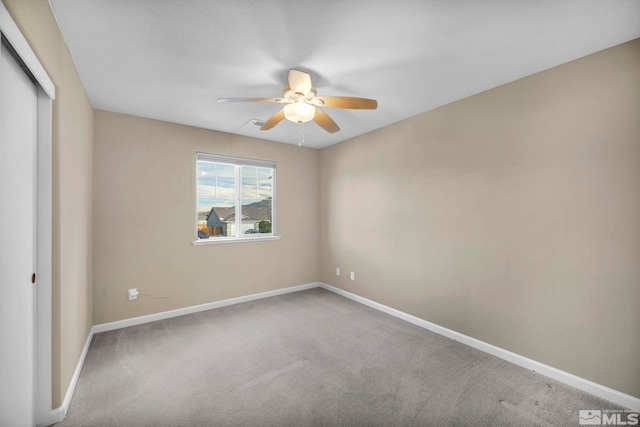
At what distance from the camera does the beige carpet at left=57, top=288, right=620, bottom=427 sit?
5.91 feet

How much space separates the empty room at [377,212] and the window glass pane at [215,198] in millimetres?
111

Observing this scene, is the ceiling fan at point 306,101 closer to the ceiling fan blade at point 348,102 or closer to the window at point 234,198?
the ceiling fan blade at point 348,102

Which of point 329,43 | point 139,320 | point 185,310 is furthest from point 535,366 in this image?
point 139,320

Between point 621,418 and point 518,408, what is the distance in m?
0.61

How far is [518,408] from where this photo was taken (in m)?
1.88

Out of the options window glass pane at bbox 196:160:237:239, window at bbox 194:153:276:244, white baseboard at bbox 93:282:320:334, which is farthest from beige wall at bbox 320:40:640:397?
window glass pane at bbox 196:160:237:239

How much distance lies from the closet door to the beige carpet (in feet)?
1.84

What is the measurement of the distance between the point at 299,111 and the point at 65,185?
1736 mm

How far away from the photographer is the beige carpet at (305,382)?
1.80m

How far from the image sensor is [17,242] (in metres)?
1.39

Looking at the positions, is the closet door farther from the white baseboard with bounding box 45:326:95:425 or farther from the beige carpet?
the beige carpet

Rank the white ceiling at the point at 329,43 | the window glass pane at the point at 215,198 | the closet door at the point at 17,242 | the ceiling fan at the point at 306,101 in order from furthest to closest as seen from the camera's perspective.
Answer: the window glass pane at the point at 215,198 → the ceiling fan at the point at 306,101 → the white ceiling at the point at 329,43 → the closet door at the point at 17,242

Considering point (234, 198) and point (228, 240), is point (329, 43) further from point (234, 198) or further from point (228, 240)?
point (228, 240)

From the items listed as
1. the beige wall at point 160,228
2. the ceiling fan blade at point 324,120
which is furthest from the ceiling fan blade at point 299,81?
the beige wall at point 160,228
